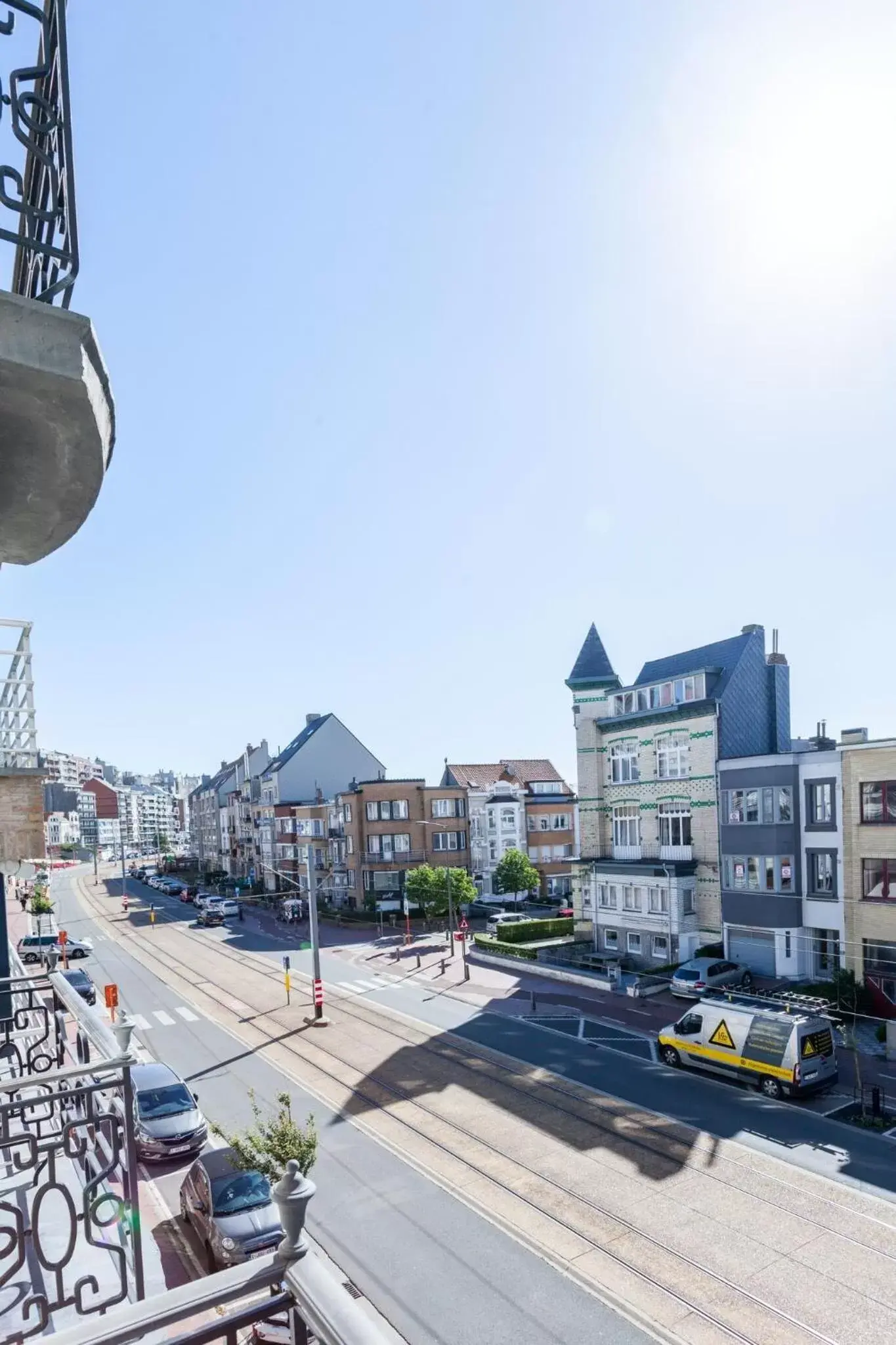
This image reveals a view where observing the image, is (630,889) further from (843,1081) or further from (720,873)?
(843,1081)

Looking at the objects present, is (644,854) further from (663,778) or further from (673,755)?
(673,755)

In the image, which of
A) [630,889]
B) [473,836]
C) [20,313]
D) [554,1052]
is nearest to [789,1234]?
[554,1052]

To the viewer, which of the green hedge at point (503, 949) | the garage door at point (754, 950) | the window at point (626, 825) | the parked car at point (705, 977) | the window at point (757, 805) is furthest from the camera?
the window at point (626, 825)

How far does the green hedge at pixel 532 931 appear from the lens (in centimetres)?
3950

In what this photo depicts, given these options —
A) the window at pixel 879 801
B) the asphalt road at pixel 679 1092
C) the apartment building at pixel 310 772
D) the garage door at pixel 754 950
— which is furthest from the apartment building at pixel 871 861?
the apartment building at pixel 310 772

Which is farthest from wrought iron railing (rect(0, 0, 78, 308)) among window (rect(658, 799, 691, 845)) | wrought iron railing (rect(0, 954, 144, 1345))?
window (rect(658, 799, 691, 845))

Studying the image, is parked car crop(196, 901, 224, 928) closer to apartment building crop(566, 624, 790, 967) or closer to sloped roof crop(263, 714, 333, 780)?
sloped roof crop(263, 714, 333, 780)

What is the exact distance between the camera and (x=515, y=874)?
166 ft

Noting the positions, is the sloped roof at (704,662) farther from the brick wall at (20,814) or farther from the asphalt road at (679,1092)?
the brick wall at (20,814)

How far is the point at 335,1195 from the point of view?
48.8ft

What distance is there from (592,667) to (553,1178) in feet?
87.7

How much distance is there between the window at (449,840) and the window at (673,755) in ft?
77.4

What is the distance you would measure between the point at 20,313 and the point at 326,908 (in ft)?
189

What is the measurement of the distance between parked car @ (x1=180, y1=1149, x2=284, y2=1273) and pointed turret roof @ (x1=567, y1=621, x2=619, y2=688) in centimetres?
2834
